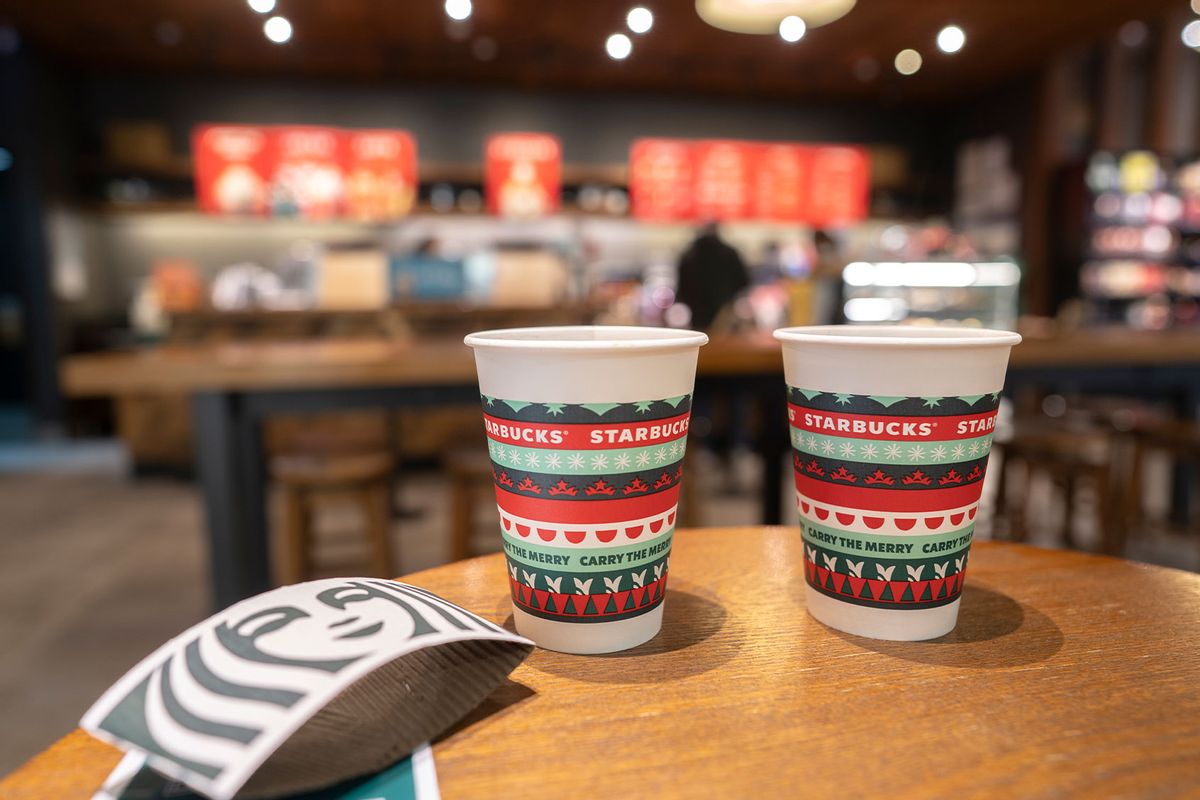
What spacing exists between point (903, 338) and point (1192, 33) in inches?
291

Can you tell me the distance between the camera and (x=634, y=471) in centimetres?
47

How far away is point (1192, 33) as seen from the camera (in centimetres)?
581

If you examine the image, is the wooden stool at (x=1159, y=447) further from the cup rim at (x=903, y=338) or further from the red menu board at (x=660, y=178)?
the red menu board at (x=660, y=178)

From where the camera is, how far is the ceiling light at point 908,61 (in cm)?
118

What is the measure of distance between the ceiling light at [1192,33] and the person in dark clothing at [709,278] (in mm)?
4851

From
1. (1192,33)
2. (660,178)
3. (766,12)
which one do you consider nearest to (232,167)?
(660,178)

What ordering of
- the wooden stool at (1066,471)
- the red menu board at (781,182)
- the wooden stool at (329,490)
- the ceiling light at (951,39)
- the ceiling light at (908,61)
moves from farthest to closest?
the red menu board at (781,182) < the wooden stool at (1066,471) < the wooden stool at (329,490) < the ceiling light at (908,61) < the ceiling light at (951,39)

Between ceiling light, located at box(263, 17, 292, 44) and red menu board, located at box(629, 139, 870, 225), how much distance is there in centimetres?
619

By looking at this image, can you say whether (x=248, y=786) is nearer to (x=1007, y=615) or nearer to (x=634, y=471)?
(x=634, y=471)

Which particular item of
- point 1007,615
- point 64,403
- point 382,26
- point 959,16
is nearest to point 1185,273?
point 382,26

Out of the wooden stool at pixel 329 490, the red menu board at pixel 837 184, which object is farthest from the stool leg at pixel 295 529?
the red menu board at pixel 837 184

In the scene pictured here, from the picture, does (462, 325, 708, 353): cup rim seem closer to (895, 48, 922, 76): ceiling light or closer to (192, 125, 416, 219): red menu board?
(895, 48, 922, 76): ceiling light

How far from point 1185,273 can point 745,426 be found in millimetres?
4294

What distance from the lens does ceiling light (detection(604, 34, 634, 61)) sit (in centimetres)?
93
